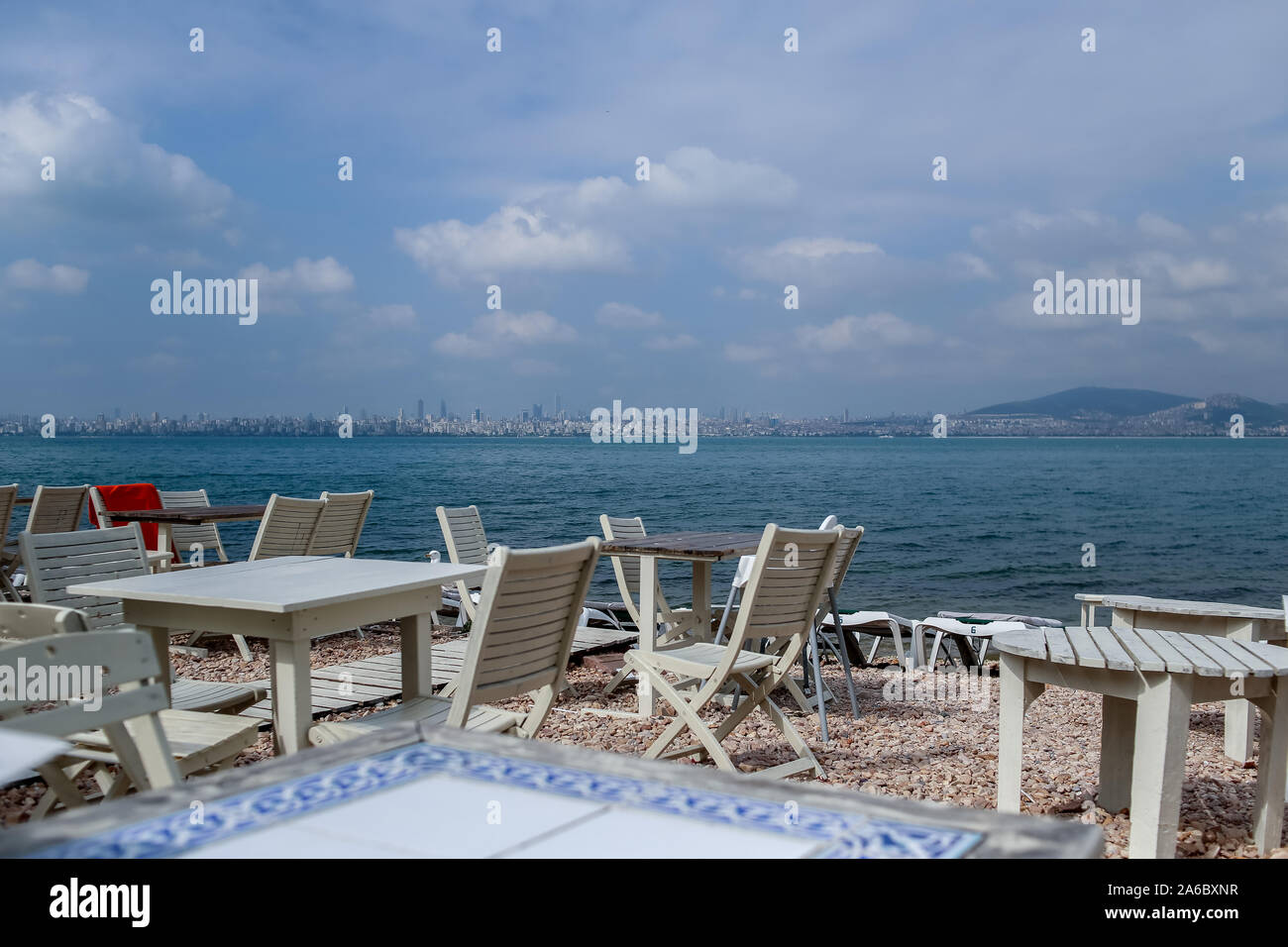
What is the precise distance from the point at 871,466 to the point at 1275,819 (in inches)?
2778

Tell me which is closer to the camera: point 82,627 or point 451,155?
point 82,627

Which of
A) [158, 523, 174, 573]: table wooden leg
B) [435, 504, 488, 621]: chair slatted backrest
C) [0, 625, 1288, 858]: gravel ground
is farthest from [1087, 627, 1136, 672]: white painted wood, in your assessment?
[158, 523, 174, 573]: table wooden leg

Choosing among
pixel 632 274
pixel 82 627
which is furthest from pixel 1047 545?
pixel 632 274

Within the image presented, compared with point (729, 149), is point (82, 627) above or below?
below

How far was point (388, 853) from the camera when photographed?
3.51 feet

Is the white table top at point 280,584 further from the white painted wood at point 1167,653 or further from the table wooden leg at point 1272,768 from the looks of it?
the table wooden leg at point 1272,768

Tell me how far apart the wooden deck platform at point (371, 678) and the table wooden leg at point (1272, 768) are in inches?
136

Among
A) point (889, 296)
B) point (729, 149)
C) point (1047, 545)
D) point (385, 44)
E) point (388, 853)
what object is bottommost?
point (1047, 545)

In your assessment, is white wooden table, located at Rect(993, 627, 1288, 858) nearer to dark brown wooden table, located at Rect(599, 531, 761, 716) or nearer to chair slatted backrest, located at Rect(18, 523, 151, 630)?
dark brown wooden table, located at Rect(599, 531, 761, 716)

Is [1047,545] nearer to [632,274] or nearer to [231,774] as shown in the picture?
[231,774]

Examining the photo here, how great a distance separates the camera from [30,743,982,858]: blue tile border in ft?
3.50

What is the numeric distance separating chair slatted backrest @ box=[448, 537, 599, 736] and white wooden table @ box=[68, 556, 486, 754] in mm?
502
